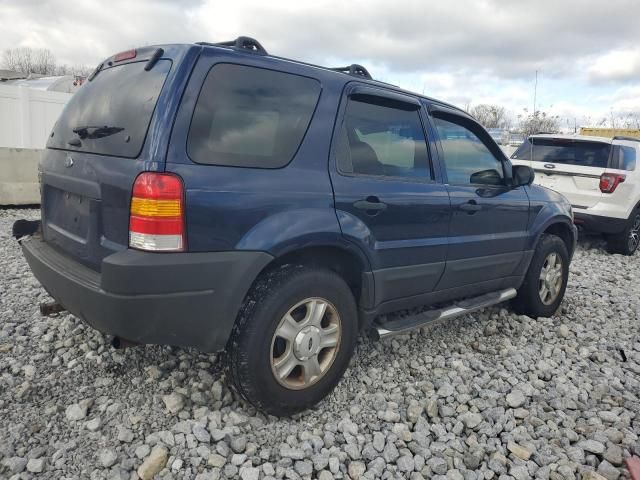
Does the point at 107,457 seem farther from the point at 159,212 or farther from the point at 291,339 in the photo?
the point at 159,212

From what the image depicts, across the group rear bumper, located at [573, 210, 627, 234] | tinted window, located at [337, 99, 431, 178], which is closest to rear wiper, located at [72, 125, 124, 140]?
tinted window, located at [337, 99, 431, 178]

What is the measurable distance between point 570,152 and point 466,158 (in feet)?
15.3

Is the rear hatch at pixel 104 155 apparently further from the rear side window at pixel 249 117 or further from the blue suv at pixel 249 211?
the rear side window at pixel 249 117

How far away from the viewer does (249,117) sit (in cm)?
242

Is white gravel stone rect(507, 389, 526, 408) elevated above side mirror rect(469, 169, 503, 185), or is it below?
below

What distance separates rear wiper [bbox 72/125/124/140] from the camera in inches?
94.4

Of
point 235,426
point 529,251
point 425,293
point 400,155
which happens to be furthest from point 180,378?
point 529,251

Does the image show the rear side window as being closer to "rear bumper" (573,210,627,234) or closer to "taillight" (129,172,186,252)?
"taillight" (129,172,186,252)

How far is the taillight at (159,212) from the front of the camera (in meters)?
2.13

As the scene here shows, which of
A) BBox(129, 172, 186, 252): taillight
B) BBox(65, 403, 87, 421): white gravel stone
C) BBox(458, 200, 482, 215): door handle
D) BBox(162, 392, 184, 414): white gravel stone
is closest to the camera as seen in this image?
BBox(129, 172, 186, 252): taillight

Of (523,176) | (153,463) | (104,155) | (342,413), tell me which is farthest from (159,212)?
(523,176)

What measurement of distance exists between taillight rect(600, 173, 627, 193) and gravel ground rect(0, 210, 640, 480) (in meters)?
4.02

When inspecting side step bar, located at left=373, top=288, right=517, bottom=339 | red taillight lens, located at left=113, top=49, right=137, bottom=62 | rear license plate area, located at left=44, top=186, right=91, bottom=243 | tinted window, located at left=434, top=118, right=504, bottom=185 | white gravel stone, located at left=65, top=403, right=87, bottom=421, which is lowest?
white gravel stone, located at left=65, top=403, right=87, bottom=421

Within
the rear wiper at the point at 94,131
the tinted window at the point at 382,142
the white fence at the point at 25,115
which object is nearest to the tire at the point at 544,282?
the tinted window at the point at 382,142
